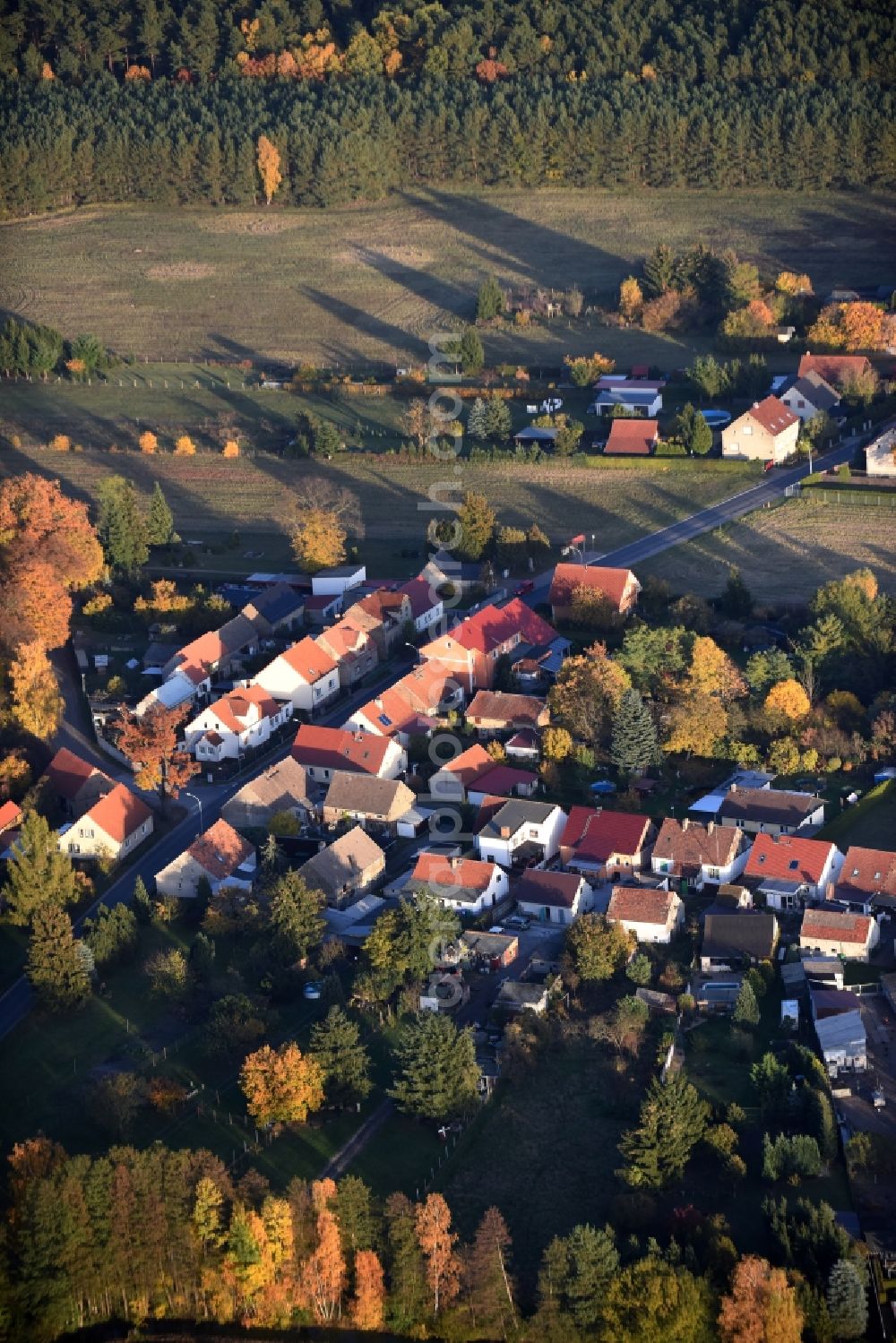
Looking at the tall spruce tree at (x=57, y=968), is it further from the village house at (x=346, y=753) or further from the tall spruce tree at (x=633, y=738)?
the tall spruce tree at (x=633, y=738)

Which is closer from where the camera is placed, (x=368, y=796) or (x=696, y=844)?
(x=696, y=844)

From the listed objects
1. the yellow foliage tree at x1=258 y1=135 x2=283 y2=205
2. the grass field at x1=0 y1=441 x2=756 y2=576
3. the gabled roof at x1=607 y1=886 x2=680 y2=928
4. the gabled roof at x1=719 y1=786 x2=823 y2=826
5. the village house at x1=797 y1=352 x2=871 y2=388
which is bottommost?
the grass field at x1=0 y1=441 x2=756 y2=576

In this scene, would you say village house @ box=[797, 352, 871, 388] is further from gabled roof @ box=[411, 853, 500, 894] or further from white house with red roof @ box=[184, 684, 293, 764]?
gabled roof @ box=[411, 853, 500, 894]

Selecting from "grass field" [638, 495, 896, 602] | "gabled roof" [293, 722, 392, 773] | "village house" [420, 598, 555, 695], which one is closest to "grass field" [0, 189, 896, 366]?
"grass field" [638, 495, 896, 602]

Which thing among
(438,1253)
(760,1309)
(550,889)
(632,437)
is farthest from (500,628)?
(760,1309)

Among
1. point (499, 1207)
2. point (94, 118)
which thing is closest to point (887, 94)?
point (94, 118)

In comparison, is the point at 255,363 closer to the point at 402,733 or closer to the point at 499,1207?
the point at 402,733

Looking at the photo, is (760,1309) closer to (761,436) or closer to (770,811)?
(770,811)
